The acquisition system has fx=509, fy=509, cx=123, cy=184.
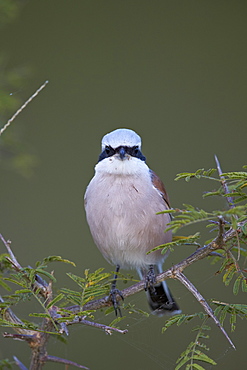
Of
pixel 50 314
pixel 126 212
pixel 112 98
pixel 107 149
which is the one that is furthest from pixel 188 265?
pixel 112 98

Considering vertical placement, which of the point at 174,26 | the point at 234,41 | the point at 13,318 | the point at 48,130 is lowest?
the point at 13,318

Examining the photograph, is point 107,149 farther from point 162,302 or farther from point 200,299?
point 200,299

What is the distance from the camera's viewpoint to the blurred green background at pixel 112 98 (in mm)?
4055

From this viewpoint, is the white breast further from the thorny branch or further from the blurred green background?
the blurred green background

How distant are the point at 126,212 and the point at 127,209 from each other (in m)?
0.01

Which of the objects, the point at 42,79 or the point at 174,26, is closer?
the point at 42,79

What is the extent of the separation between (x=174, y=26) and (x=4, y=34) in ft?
4.98

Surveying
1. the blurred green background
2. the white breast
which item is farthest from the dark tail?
the blurred green background

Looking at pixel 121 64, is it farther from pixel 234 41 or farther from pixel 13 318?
pixel 13 318

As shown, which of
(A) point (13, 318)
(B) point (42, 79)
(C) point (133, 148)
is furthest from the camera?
(B) point (42, 79)

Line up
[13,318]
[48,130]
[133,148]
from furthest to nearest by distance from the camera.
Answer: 1. [48,130]
2. [133,148]
3. [13,318]

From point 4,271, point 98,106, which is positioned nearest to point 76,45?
point 98,106

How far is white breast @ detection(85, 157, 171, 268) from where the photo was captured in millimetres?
2051

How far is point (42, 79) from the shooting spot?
13.3 ft
